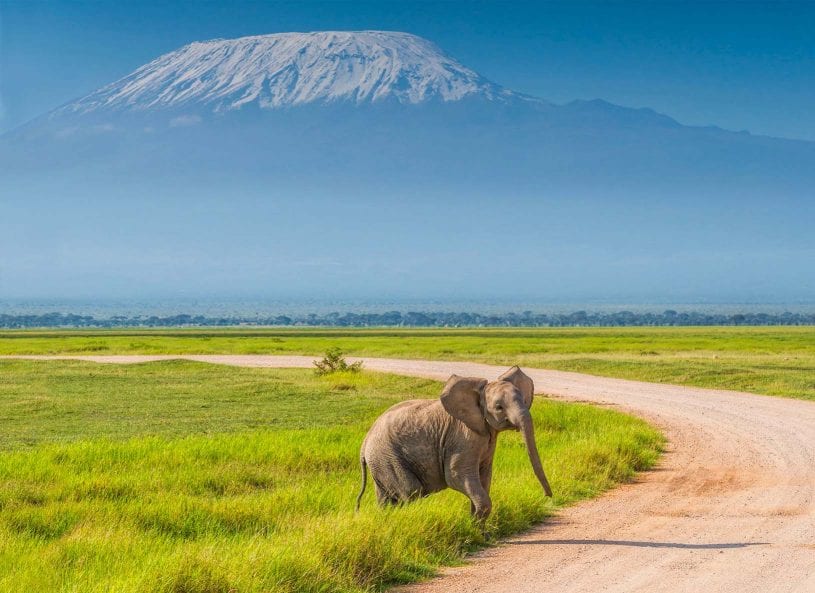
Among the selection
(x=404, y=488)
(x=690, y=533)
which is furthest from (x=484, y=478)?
(x=690, y=533)

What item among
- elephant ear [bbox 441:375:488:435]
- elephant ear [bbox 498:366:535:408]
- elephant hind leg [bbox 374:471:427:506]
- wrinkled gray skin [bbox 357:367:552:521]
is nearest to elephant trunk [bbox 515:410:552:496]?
wrinkled gray skin [bbox 357:367:552:521]

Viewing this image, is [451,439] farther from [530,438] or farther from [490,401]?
[530,438]

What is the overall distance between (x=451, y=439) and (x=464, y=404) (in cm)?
50

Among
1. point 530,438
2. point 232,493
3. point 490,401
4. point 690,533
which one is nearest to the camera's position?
point 530,438

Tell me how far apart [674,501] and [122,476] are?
8.33 m

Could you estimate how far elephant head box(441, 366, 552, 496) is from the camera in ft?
37.2

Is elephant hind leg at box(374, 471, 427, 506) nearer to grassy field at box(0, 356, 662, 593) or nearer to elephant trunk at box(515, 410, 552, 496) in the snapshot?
grassy field at box(0, 356, 662, 593)

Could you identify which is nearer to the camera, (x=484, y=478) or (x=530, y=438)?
(x=530, y=438)

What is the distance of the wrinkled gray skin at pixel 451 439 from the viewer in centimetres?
1152

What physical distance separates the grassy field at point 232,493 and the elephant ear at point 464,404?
44.3 inches

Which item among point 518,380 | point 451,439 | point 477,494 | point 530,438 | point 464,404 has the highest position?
point 518,380

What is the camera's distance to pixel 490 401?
11.5 m

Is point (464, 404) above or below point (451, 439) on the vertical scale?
above

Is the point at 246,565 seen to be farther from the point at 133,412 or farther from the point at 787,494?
the point at 133,412
